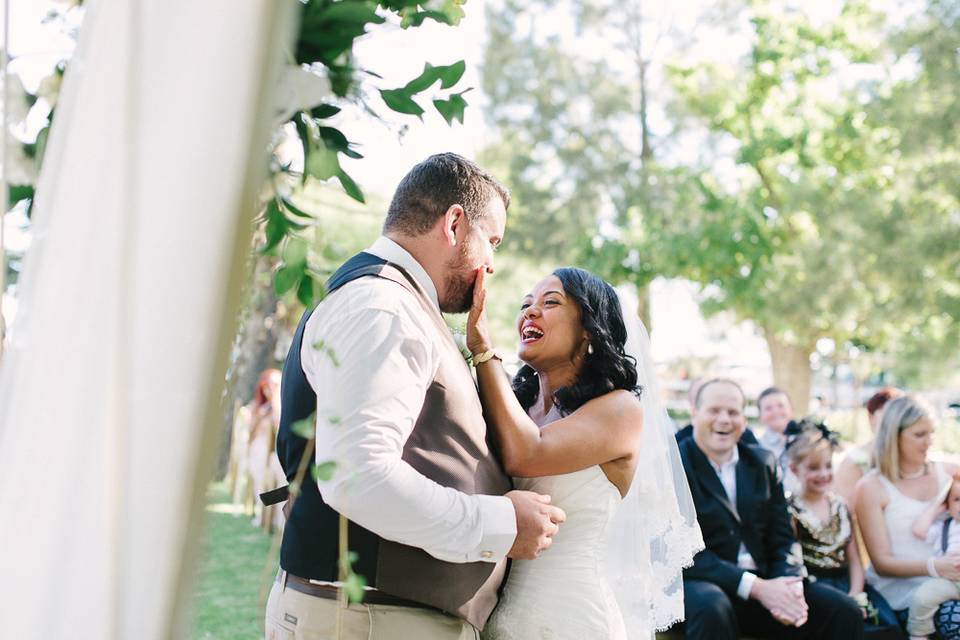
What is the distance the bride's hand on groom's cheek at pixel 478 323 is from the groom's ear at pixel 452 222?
13 cm

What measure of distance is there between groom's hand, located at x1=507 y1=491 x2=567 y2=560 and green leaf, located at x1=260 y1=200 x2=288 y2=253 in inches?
44.6

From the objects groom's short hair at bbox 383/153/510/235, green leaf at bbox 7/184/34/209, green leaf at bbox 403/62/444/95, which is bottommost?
green leaf at bbox 7/184/34/209

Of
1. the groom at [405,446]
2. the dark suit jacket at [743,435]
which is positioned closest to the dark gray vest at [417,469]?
the groom at [405,446]

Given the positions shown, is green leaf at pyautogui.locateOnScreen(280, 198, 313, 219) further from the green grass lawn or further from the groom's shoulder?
the groom's shoulder

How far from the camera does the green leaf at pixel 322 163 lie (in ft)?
4.40

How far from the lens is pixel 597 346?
300cm

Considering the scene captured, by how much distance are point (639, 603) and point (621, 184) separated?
20459mm

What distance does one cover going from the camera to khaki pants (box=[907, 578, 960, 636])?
17.3 ft

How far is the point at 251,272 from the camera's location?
1229 mm

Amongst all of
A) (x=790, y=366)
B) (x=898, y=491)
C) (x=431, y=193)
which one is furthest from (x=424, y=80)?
(x=790, y=366)

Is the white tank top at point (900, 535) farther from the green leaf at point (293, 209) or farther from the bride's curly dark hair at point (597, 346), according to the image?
the green leaf at point (293, 209)

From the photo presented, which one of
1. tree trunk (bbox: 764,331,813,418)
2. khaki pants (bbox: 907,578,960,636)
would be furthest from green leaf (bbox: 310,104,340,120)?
tree trunk (bbox: 764,331,813,418)

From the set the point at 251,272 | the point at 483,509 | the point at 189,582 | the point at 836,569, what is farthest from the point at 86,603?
the point at 836,569

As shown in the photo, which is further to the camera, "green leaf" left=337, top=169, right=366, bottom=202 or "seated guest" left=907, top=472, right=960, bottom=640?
"seated guest" left=907, top=472, right=960, bottom=640
